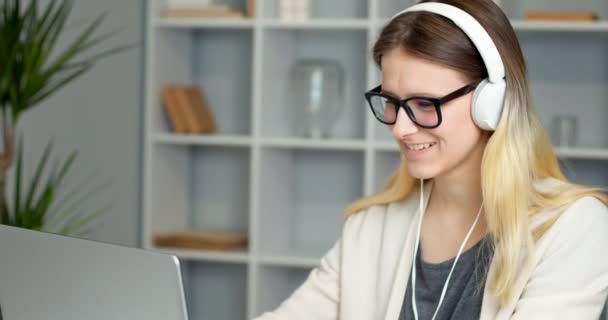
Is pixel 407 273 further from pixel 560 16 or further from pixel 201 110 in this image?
pixel 201 110

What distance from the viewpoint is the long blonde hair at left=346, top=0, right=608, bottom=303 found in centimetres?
171

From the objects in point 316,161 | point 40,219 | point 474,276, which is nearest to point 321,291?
point 474,276

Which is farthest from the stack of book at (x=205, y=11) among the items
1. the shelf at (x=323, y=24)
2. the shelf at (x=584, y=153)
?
the shelf at (x=584, y=153)

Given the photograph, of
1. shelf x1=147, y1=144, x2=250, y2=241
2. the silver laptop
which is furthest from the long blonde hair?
shelf x1=147, y1=144, x2=250, y2=241

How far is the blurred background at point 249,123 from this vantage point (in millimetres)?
3725

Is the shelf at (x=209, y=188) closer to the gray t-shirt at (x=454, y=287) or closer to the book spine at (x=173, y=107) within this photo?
the book spine at (x=173, y=107)

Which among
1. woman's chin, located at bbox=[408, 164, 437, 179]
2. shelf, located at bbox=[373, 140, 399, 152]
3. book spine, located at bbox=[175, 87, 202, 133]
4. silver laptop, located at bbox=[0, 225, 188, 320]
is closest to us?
silver laptop, located at bbox=[0, 225, 188, 320]

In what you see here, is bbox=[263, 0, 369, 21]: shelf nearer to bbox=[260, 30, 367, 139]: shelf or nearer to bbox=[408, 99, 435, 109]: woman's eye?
bbox=[260, 30, 367, 139]: shelf

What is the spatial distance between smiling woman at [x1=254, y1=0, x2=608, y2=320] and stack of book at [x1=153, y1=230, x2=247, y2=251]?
2042mm

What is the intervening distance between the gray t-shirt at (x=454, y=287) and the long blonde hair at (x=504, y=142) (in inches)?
2.1

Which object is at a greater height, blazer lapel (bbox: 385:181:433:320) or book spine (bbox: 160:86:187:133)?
book spine (bbox: 160:86:187:133)

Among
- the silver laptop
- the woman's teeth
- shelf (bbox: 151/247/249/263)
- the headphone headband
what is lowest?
shelf (bbox: 151/247/249/263)

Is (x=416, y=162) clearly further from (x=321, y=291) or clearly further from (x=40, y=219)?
(x=40, y=219)

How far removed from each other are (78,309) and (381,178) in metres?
2.64
